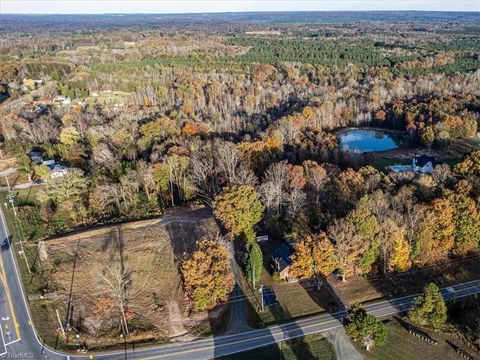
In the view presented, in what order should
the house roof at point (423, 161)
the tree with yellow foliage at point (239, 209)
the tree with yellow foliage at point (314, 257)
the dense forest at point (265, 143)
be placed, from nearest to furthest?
the tree with yellow foliage at point (314, 257) < the dense forest at point (265, 143) < the tree with yellow foliage at point (239, 209) < the house roof at point (423, 161)

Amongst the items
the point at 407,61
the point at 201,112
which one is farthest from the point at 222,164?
the point at 407,61

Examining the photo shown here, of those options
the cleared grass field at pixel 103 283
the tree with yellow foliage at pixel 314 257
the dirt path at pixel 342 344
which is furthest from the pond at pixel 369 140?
the dirt path at pixel 342 344

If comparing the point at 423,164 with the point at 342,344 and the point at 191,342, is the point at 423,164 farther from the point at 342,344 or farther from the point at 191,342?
the point at 191,342

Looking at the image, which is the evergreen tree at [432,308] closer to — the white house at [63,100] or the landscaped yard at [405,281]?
the landscaped yard at [405,281]

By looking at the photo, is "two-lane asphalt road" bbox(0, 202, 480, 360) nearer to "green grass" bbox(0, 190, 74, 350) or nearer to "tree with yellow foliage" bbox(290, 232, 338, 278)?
"green grass" bbox(0, 190, 74, 350)

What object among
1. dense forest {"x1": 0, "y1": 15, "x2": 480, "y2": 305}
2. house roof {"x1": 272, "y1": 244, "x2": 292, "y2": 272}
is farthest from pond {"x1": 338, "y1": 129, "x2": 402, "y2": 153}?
house roof {"x1": 272, "y1": 244, "x2": 292, "y2": 272}
